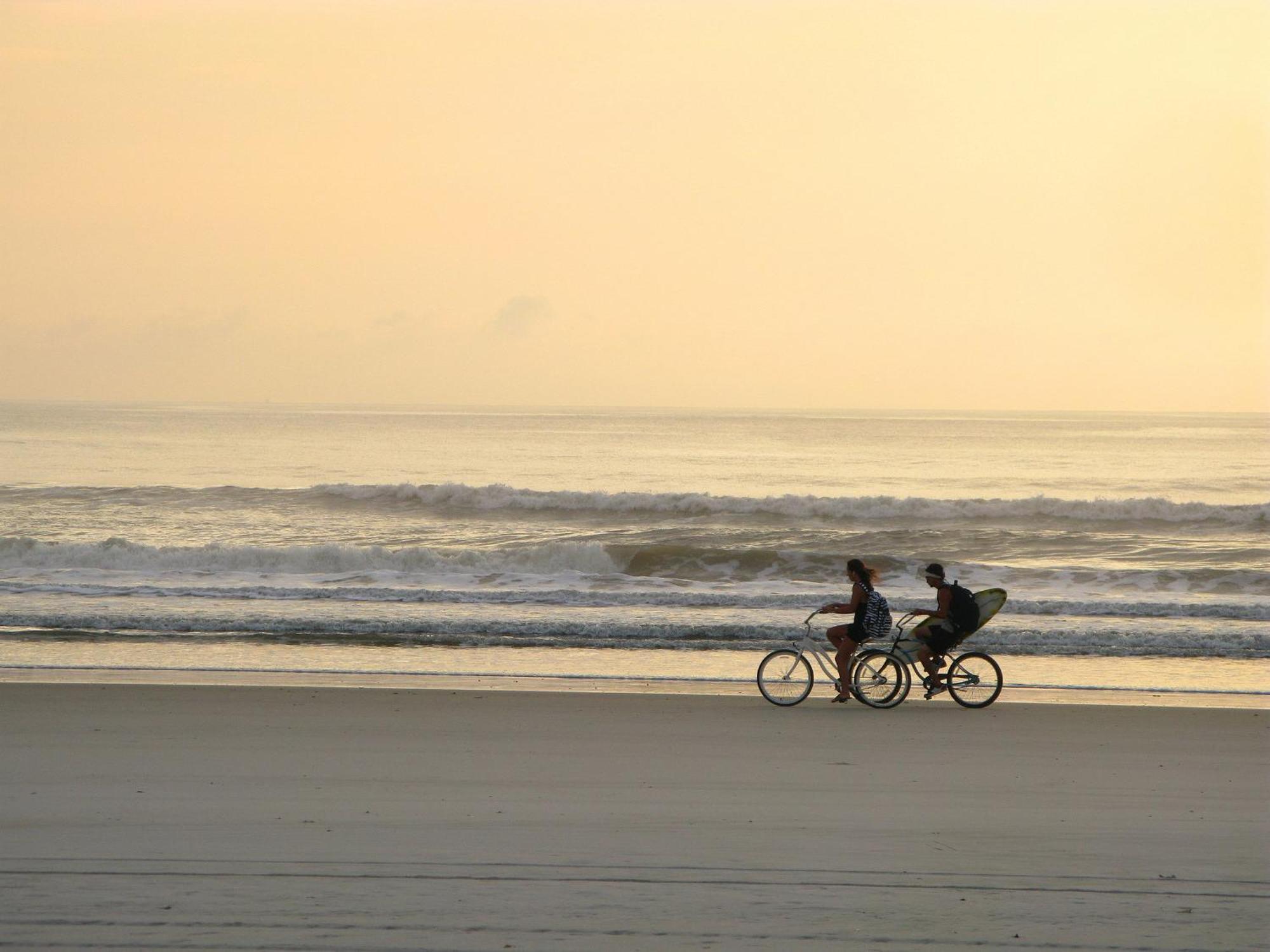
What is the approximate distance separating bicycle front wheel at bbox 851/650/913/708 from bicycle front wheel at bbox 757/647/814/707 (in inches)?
18.4

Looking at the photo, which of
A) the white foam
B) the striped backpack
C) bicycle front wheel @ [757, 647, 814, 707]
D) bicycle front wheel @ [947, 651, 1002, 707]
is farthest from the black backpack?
the white foam

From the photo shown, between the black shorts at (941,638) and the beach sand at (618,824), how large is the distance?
759 mm

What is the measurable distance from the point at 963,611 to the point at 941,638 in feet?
1.15

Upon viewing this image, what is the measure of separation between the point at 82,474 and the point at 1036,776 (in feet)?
153

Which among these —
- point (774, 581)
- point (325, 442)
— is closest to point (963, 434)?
point (325, 442)

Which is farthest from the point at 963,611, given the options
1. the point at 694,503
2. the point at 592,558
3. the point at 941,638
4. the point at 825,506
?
the point at 694,503

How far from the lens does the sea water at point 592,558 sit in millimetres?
15016

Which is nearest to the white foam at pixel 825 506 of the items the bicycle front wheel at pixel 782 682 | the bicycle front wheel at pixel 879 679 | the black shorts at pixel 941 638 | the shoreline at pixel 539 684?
the shoreline at pixel 539 684

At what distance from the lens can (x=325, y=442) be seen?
243 feet

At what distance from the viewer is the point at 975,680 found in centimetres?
1152

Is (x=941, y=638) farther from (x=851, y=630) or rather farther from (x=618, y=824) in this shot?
(x=618, y=824)

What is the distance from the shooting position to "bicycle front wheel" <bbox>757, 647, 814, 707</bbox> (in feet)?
37.2

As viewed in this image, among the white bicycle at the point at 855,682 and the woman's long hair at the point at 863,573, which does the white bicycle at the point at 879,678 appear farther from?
the woman's long hair at the point at 863,573

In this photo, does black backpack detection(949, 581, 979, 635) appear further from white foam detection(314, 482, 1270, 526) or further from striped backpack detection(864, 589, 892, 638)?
white foam detection(314, 482, 1270, 526)
